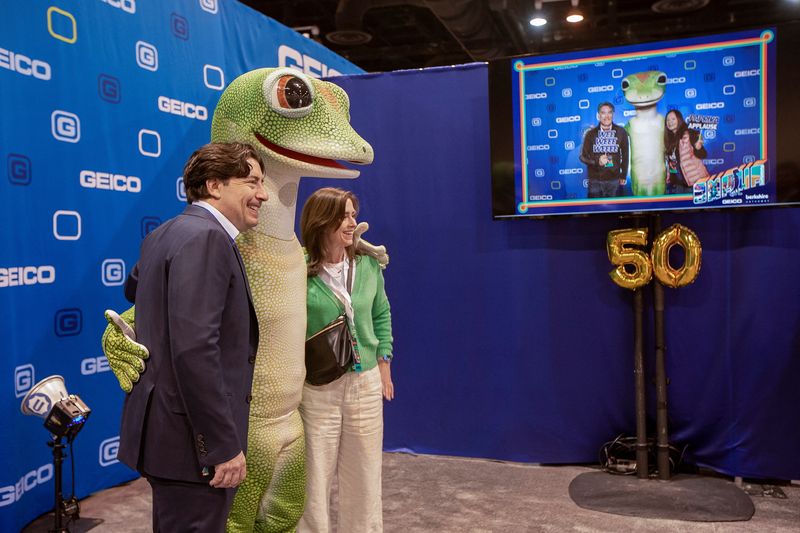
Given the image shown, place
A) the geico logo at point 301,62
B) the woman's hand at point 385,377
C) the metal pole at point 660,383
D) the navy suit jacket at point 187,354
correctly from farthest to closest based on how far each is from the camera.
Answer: the geico logo at point 301,62
the metal pole at point 660,383
the woman's hand at point 385,377
the navy suit jacket at point 187,354

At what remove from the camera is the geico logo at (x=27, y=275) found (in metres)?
3.18

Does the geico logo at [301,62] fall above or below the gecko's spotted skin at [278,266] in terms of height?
above

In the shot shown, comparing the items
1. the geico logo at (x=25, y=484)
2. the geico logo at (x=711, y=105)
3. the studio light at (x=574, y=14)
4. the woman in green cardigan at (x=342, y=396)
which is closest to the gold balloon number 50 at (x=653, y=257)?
the geico logo at (x=711, y=105)

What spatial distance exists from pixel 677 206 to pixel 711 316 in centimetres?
67

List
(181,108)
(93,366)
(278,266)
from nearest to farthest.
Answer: (278,266) < (93,366) < (181,108)

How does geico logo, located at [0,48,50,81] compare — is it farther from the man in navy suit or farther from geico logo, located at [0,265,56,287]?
the man in navy suit

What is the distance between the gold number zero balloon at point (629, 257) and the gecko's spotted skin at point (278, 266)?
191cm

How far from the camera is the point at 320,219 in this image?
2551 millimetres

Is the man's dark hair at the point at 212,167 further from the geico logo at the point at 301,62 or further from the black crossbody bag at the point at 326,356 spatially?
the geico logo at the point at 301,62

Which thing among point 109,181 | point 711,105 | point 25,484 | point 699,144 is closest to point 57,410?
point 25,484

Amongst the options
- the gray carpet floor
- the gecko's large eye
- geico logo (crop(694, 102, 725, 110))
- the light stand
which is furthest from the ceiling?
the light stand

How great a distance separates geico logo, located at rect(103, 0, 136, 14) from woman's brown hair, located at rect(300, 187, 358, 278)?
1.97m

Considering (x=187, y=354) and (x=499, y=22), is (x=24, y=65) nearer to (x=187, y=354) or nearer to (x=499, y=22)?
(x=187, y=354)

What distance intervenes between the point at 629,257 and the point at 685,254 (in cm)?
27
